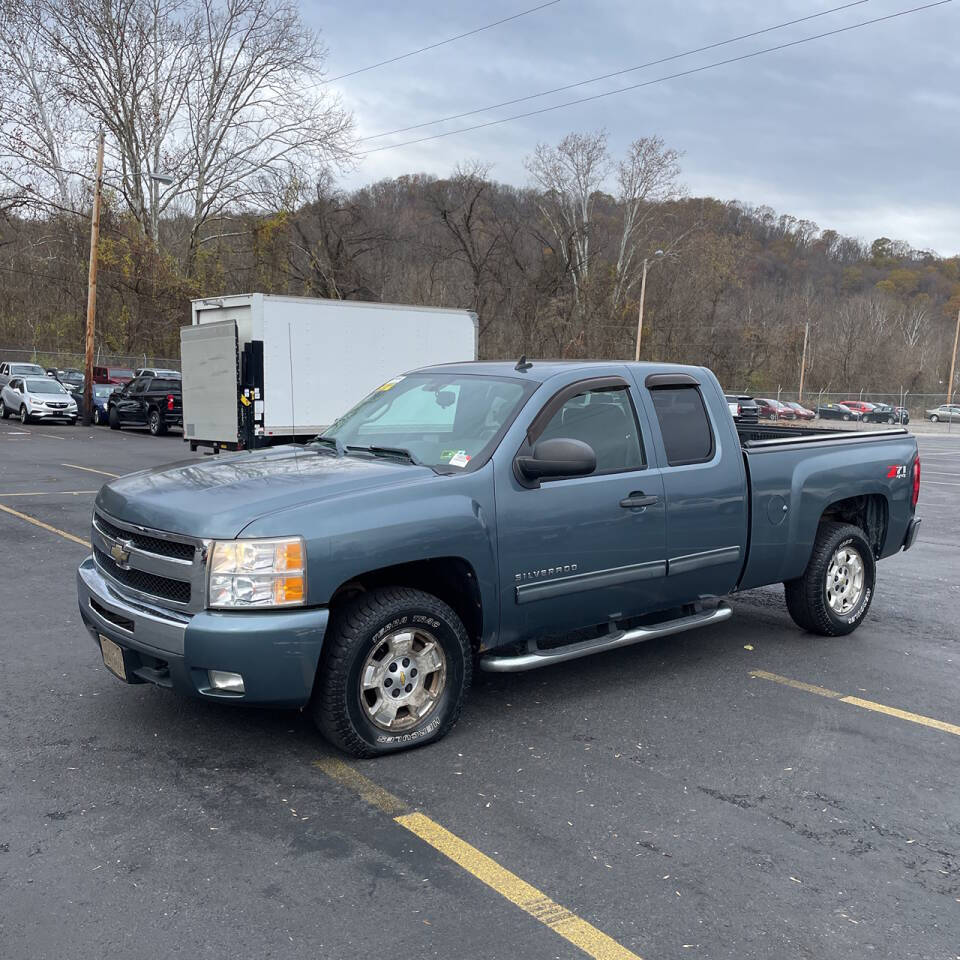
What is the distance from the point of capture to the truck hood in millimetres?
4055

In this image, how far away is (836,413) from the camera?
62031 mm

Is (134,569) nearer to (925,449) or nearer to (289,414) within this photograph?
(289,414)

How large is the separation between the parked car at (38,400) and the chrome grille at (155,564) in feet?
90.1

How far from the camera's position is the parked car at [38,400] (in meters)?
29.4

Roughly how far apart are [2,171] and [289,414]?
28396mm

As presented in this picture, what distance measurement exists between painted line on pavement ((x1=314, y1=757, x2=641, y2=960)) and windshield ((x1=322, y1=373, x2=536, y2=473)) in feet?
5.04

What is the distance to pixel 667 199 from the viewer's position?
62.8 metres

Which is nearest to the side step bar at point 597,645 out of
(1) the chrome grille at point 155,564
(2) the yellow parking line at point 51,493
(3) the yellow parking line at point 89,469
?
(1) the chrome grille at point 155,564

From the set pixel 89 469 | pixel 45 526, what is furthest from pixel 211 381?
pixel 45 526

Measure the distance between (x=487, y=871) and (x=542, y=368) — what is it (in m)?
2.81

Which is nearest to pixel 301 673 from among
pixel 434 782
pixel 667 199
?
pixel 434 782

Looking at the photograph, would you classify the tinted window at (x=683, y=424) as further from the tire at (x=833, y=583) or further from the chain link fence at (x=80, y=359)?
the chain link fence at (x=80, y=359)

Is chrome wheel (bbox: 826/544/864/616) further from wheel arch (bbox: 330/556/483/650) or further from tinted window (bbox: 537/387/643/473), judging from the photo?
wheel arch (bbox: 330/556/483/650)

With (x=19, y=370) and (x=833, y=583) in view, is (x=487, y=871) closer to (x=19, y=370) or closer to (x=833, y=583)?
(x=833, y=583)
